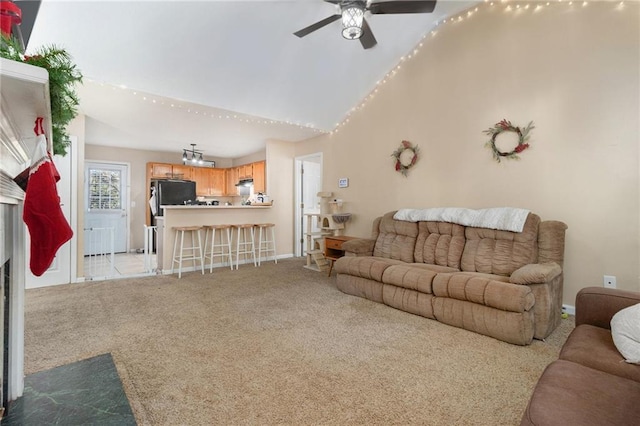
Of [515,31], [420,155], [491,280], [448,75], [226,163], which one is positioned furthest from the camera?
[226,163]

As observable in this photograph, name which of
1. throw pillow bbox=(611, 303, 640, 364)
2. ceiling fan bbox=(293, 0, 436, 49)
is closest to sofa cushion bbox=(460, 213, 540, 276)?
throw pillow bbox=(611, 303, 640, 364)

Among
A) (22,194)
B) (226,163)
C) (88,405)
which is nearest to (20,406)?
(88,405)

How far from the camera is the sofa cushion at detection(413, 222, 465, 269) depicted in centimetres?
331

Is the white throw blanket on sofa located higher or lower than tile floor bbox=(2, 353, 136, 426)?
higher

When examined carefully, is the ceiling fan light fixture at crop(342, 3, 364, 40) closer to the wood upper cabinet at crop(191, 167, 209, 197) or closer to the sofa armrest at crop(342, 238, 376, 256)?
the sofa armrest at crop(342, 238, 376, 256)

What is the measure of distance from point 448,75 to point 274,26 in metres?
2.27

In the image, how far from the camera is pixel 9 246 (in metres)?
1.26

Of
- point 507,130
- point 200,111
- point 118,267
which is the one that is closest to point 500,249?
point 507,130

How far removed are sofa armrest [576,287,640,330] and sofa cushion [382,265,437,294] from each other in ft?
4.02

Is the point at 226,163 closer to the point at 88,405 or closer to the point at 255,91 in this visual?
the point at 255,91

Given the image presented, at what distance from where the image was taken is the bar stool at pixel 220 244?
16.1 feet

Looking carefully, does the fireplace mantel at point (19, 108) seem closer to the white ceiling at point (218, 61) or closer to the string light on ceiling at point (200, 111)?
the white ceiling at point (218, 61)

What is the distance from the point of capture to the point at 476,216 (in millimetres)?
3273

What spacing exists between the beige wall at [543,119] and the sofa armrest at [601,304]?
160cm
